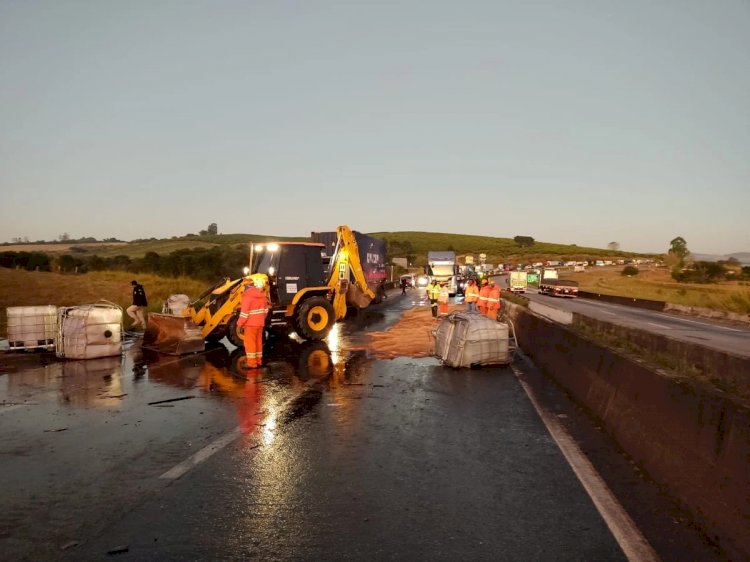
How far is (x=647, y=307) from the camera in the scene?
3988 cm

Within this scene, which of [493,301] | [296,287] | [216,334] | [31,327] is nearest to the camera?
[31,327]

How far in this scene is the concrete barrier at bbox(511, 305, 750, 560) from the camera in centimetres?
395

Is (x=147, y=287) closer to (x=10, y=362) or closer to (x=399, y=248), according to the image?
(x=10, y=362)

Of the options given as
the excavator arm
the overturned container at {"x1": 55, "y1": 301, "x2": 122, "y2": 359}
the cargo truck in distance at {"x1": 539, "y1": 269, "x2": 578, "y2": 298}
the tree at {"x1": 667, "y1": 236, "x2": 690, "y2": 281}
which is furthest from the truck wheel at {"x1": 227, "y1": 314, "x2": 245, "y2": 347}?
the tree at {"x1": 667, "y1": 236, "x2": 690, "y2": 281}

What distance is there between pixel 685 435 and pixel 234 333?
38.9ft

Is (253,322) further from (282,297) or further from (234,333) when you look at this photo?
(282,297)

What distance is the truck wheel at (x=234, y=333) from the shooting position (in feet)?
48.9

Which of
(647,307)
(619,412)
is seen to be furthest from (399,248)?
(619,412)

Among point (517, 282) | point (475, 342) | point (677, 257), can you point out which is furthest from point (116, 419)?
point (677, 257)

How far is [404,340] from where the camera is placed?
55.1ft

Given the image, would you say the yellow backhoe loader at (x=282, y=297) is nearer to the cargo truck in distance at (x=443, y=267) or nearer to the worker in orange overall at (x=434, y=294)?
the worker in orange overall at (x=434, y=294)

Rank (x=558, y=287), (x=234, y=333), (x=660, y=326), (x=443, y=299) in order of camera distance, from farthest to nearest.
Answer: (x=558, y=287)
(x=660, y=326)
(x=443, y=299)
(x=234, y=333)

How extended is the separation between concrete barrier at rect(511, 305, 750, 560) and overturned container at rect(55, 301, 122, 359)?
10.2m

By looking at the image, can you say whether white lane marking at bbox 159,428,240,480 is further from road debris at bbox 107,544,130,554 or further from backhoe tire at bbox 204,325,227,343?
backhoe tire at bbox 204,325,227,343
